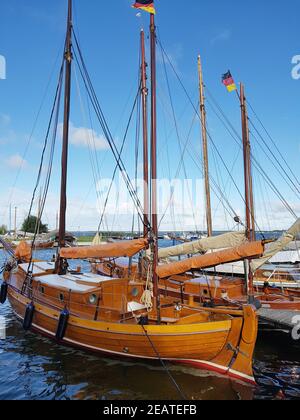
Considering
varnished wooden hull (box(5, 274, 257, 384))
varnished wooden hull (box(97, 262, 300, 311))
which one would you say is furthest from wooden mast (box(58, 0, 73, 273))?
varnished wooden hull (box(5, 274, 257, 384))

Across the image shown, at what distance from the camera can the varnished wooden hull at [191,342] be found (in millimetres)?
9844

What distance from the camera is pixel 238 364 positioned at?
10000 mm

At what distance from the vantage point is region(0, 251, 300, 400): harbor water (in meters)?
9.40

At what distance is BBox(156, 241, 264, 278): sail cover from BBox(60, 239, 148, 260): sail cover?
1131 millimetres

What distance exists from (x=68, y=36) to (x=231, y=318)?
1756 centimetres

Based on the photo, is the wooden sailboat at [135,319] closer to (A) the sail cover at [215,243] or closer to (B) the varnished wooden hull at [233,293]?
(B) the varnished wooden hull at [233,293]

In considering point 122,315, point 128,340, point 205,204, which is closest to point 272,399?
point 128,340

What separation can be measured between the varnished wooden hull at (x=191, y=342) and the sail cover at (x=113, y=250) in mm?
2548

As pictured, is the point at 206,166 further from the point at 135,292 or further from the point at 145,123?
the point at 135,292

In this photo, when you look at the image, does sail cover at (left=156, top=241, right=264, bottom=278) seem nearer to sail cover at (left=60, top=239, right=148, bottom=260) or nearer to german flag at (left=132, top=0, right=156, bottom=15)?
sail cover at (left=60, top=239, right=148, bottom=260)

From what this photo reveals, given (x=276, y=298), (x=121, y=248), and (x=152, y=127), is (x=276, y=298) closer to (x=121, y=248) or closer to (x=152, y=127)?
(x=121, y=248)

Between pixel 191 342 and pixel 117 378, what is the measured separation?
8.61 feet

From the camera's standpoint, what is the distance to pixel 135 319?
1173 cm

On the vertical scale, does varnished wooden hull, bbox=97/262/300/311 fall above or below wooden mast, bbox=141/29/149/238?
→ below
